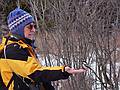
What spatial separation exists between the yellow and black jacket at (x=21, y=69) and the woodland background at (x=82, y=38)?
2.49 m

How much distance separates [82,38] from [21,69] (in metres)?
2.84

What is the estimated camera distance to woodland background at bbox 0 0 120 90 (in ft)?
19.6

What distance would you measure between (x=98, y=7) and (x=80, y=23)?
14.6 inches

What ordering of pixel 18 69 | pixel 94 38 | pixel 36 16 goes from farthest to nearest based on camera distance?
1. pixel 36 16
2. pixel 94 38
3. pixel 18 69

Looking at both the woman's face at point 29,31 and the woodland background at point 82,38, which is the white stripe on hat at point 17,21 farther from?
the woodland background at point 82,38

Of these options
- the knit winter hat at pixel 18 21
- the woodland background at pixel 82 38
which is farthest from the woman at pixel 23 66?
the woodland background at pixel 82 38

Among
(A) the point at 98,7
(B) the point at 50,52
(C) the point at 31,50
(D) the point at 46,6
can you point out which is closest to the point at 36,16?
(D) the point at 46,6

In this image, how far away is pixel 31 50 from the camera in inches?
140

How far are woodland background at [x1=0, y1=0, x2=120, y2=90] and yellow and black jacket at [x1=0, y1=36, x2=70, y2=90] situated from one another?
2491 mm

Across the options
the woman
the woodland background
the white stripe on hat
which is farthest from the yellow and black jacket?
the woodland background

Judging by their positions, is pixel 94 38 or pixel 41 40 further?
pixel 41 40

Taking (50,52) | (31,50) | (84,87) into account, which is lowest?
(84,87)

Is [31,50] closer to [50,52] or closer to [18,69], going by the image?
[18,69]

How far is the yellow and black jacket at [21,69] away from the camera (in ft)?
11.1
